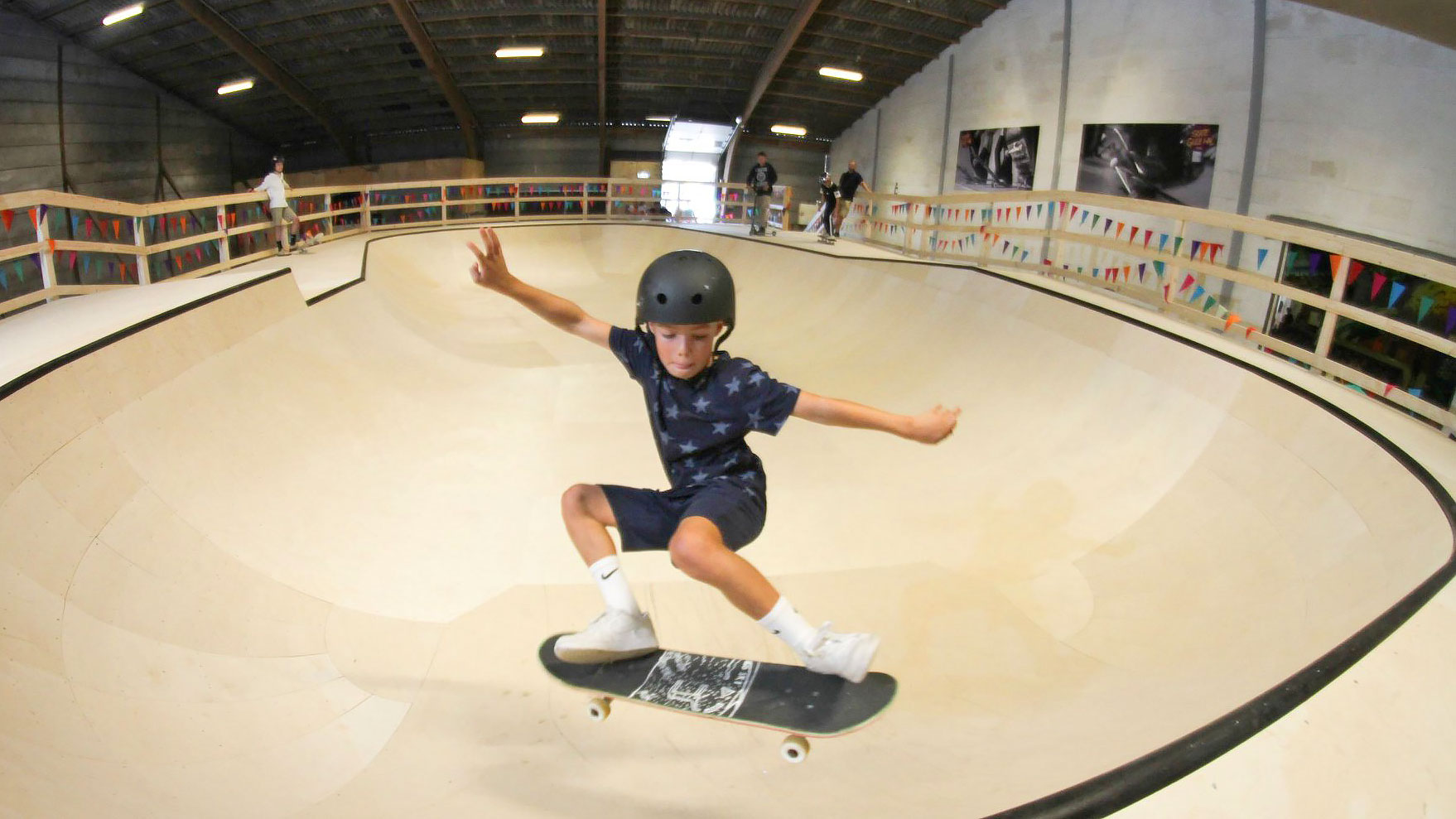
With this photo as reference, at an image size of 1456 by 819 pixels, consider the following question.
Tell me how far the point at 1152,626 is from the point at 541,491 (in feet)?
12.0

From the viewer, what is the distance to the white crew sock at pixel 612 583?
2.49 meters

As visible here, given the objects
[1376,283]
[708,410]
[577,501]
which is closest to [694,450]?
[708,410]

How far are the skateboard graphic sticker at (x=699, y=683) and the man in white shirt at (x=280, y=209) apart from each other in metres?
10.1

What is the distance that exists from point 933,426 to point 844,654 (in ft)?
2.38

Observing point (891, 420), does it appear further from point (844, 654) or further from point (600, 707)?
point (600, 707)

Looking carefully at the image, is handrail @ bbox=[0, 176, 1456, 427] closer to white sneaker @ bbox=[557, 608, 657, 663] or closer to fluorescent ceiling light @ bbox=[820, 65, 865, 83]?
white sneaker @ bbox=[557, 608, 657, 663]

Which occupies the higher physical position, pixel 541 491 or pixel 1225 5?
pixel 1225 5

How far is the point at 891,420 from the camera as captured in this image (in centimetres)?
226

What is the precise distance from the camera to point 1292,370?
4.96m

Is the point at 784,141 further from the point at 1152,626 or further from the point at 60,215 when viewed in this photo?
the point at 1152,626

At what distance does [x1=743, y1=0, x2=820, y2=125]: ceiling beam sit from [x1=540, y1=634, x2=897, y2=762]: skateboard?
56.4 feet

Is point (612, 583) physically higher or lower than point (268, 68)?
lower

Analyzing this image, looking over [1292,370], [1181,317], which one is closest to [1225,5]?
[1181,317]

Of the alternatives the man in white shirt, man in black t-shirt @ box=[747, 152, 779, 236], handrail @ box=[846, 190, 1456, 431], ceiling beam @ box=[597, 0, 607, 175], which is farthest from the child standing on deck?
ceiling beam @ box=[597, 0, 607, 175]
